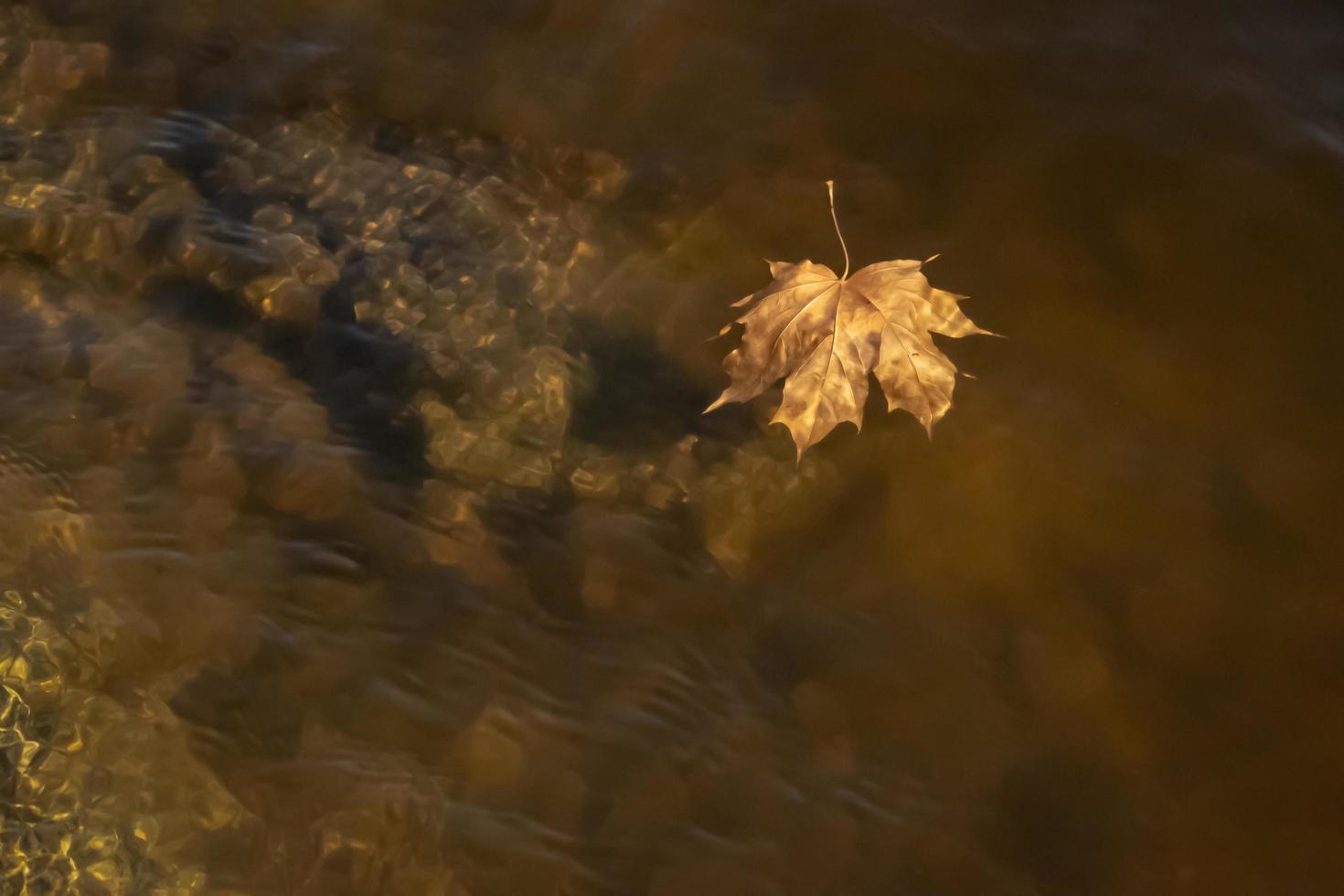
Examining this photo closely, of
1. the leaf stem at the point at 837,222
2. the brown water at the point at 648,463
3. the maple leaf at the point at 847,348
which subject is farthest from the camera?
the leaf stem at the point at 837,222

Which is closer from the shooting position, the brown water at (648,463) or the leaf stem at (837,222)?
the brown water at (648,463)

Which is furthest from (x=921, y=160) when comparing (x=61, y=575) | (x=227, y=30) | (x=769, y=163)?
(x=61, y=575)

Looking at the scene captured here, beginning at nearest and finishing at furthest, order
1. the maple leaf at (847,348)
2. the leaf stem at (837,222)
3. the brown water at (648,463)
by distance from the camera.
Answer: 1. the brown water at (648,463)
2. the maple leaf at (847,348)
3. the leaf stem at (837,222)

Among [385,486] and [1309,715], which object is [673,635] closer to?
[385,486]

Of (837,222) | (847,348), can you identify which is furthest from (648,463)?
(837,222)

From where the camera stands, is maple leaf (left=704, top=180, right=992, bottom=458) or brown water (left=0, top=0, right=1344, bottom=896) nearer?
brown water (left=0, top=0, right=1344, bottom=896)
